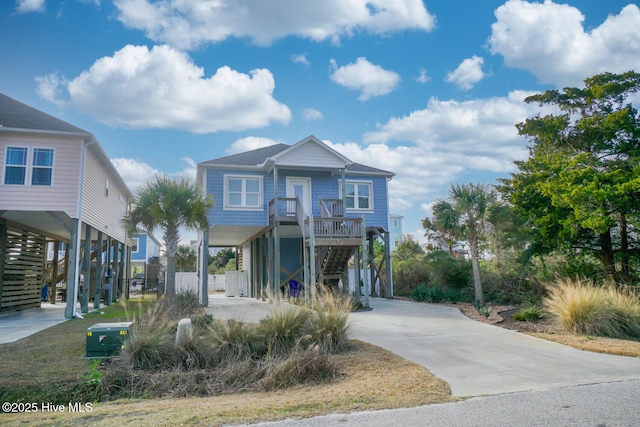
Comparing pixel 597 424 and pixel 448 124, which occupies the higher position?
pixel 448 124

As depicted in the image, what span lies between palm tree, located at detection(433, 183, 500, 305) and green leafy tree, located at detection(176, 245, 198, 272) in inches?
1336

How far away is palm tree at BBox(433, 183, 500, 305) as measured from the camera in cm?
1478

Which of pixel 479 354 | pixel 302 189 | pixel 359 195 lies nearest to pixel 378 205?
pixel 359 195

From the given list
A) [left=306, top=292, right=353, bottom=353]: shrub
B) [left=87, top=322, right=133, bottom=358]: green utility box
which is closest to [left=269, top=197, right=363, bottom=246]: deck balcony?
[left=306, top=292, right=353, bottom=353]: shrub

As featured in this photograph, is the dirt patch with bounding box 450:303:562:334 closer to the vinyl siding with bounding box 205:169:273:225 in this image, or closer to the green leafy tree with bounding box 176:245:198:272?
the vinyl siding with bounding box 205:169:273:225

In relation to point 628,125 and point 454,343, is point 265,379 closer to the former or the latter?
point 454,343

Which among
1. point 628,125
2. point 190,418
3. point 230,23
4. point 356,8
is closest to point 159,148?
point 230,23

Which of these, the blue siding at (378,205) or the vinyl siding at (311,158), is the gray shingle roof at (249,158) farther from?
the blue siding at (378,205)

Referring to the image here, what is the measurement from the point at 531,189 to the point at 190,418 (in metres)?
13.4

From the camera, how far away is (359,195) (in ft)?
66.3

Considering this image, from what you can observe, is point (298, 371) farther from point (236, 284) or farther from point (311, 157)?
point (236, 284)

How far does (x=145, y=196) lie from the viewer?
47.5 feet

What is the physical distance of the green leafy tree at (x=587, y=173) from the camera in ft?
40.3

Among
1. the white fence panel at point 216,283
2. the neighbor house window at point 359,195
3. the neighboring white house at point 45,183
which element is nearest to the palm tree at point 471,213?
the neighbor house window at point 359,195
